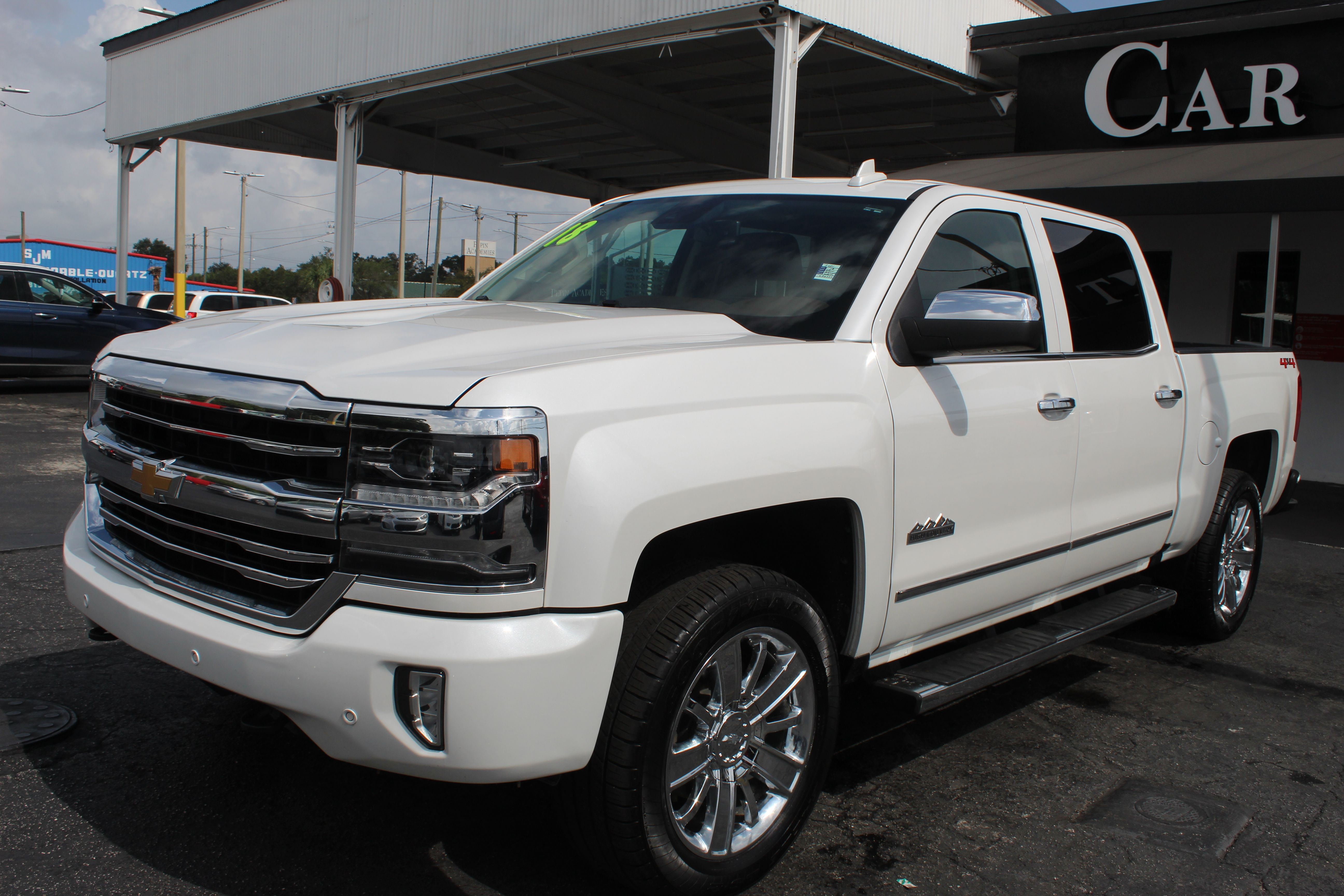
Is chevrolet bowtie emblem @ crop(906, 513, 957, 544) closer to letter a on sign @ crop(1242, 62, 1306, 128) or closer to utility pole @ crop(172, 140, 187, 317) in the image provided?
letter a on sign @ crop(1242, 62, 1306, 128)

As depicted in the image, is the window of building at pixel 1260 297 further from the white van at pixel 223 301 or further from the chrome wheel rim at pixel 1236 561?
the white van at pixel 223 301

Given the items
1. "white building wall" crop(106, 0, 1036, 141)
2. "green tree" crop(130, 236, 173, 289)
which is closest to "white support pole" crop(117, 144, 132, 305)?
"white building wall" crop(106, 0, 1036, 141)

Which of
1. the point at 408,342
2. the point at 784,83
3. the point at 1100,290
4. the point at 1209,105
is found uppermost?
the point at 1209,105

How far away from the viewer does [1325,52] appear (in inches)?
410

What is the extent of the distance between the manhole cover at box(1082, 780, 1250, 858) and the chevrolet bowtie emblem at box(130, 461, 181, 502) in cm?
279

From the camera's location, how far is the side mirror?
313cm

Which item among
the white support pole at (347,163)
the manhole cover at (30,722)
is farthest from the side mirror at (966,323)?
the white support pole at (347,163)

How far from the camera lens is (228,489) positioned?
2494mm

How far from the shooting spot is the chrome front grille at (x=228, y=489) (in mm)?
2354

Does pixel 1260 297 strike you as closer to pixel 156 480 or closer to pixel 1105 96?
pixel 1105 96

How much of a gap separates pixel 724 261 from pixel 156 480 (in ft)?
6.32

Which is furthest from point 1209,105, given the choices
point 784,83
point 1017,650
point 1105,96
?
point 1017,650

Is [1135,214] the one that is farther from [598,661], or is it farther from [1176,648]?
[598,661]

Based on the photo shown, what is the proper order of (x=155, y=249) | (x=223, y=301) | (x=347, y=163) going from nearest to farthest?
(x=347, y=163), (x=223, y=301), (x=155, y=249)
